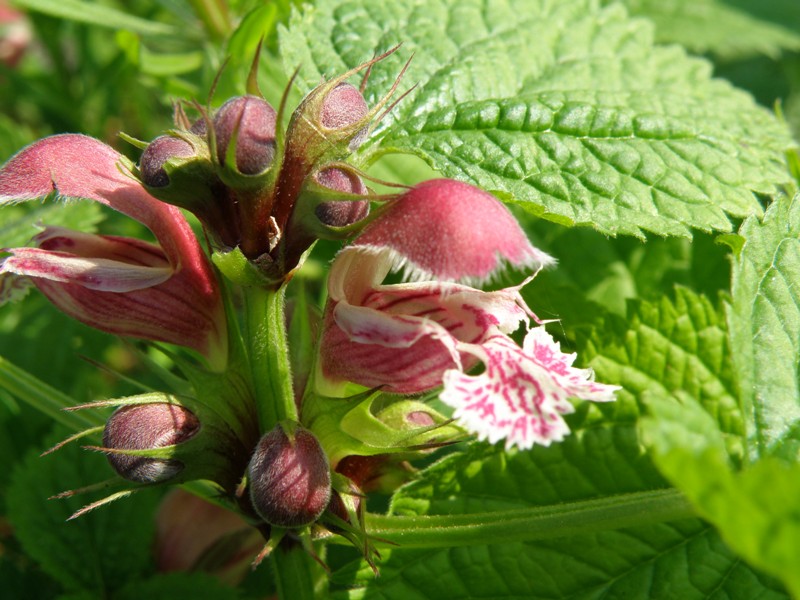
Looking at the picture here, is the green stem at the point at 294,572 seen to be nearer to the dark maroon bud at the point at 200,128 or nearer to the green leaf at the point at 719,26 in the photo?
the dark maroon bud at the point at 200,128

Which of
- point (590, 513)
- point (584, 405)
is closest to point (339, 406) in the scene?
point (590, 513)

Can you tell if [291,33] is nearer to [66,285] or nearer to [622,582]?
[66,285]

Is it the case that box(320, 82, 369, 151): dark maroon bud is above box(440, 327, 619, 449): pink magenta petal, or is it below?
above

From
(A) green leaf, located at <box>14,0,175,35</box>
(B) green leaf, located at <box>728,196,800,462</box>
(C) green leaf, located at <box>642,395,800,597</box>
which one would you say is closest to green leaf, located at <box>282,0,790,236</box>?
(B) green leaf, located at <box>728,196,800,462</box>

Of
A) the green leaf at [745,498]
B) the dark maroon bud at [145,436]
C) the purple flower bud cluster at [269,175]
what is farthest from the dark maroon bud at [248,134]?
the green leaf at [745,498]

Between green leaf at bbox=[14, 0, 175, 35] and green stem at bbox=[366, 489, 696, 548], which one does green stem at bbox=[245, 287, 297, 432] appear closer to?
green stem at bbox=[366, 489, 696, 548]

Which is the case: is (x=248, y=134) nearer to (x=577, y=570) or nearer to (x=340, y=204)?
(x=340, y=204)
